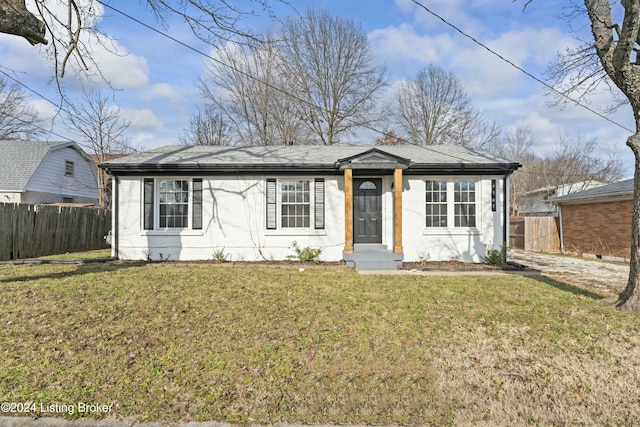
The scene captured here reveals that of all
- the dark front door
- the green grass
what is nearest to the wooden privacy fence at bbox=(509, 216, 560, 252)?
the dark front door

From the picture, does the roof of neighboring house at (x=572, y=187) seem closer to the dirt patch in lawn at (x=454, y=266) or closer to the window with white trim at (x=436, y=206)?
the dirt patch in lawn at (x=454, y=266)

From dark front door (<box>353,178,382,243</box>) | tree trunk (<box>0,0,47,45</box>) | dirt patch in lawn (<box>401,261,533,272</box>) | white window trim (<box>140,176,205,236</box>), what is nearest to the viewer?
tree trunk (<box>0,0,47,45</box>)

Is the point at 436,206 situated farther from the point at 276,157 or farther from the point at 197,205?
the point at 197,205

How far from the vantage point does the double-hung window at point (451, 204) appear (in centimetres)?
1112

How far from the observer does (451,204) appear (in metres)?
11.1

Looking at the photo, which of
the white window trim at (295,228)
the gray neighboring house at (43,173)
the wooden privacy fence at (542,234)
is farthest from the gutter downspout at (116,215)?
the wooden privacy fence at (542,234)

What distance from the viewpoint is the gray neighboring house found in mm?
20719

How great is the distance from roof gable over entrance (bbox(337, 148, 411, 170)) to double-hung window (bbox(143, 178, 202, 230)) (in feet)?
15.7

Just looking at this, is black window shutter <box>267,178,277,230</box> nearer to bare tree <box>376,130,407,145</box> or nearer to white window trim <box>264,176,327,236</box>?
white window trim <box>264,176,327,236</box>

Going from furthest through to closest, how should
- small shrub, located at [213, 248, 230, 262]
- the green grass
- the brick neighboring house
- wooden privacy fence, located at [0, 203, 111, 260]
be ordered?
the brick neighboring house
wooden privacy fence, located at [0, 203, 111, 260]
small shrub, located at [213, 248, 230, 262]
the green grass

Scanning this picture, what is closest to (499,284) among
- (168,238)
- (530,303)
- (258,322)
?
(530,303)

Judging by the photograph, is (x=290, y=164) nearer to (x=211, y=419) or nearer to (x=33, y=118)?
(x=211, y=419)

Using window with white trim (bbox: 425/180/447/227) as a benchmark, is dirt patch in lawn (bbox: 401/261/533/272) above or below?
below

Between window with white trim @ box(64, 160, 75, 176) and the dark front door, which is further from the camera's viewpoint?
window with white trim @ box(64, 160, 75, 176)
